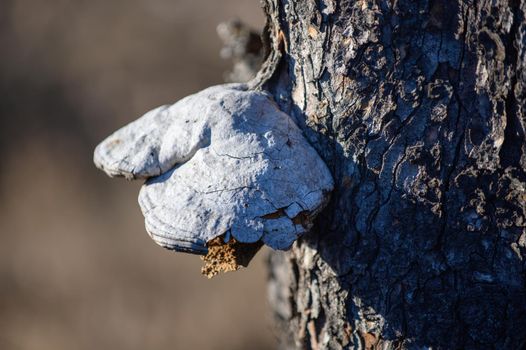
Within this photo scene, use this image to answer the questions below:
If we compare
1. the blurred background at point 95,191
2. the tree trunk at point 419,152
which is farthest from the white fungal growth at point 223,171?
the blurred background at point 95,191

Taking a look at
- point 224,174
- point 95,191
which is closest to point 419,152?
point 224,174

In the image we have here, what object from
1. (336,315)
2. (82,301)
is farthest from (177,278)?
(336,315)

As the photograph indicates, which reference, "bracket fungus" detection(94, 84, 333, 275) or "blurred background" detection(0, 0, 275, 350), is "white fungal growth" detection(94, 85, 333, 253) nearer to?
"bracket fungus" detection(94, 84, 333, 275)

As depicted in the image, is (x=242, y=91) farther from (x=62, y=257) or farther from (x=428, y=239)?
(x=62, y=257)

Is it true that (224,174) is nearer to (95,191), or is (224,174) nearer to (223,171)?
(223,171)

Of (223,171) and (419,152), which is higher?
(419,152)

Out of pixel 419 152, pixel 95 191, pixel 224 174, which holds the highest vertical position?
pixel 95 191
